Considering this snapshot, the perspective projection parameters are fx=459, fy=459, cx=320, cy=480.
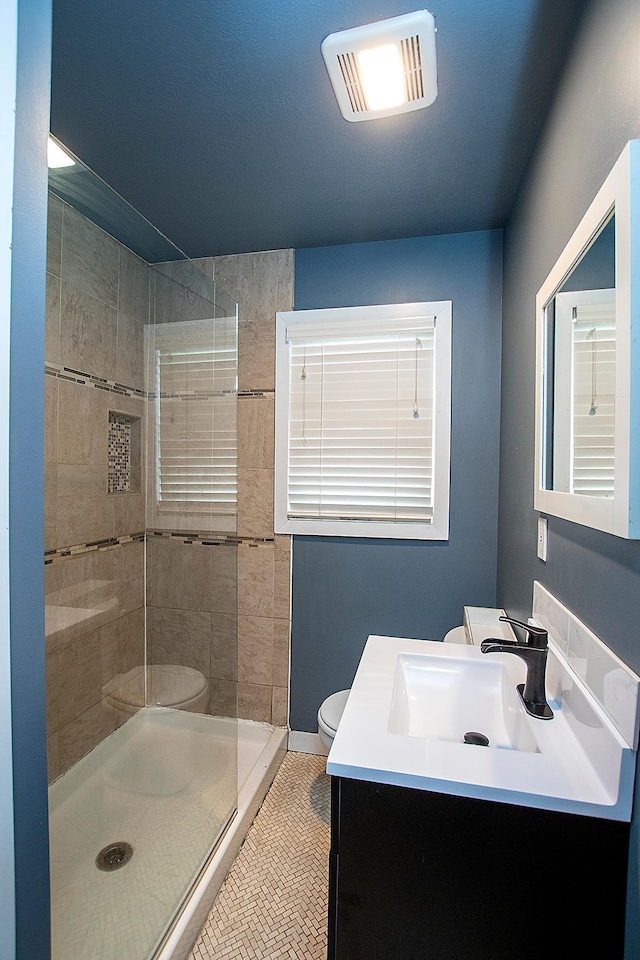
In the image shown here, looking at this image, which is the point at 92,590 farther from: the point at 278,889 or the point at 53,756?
the point at 278,889

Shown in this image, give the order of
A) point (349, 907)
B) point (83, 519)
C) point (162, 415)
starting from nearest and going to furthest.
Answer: point (349, 907) < point (83, 519) < point (162, 415)

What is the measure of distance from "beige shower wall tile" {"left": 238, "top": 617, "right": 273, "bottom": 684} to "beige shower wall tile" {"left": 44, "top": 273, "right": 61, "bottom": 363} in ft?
5.04

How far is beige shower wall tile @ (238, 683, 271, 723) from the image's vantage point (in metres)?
2.40

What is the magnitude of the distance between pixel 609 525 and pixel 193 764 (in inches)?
72.3

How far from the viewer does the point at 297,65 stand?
1285mm

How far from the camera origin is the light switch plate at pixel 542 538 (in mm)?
1351

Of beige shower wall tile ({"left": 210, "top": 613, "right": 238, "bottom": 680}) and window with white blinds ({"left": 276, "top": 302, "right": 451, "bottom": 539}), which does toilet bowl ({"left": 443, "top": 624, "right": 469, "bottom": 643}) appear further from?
beige shower wall tile ({"left": 210, "top": 613, "right": 238, "bottom": 680})

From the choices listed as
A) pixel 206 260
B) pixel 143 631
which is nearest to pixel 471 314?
pixel 206 260

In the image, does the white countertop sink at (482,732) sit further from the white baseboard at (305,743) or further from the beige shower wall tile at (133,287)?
the beige shower wall tile at (133,287)

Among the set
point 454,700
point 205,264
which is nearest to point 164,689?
point 454,700

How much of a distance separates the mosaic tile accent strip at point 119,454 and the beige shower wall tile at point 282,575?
0.79 metres

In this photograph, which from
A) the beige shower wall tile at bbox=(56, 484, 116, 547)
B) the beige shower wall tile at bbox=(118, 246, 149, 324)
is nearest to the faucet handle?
the beige shower wall tile at bbox=(56, 484, 116, 547)

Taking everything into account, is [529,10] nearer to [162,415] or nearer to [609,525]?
[609,525]

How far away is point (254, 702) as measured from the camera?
241 cm
